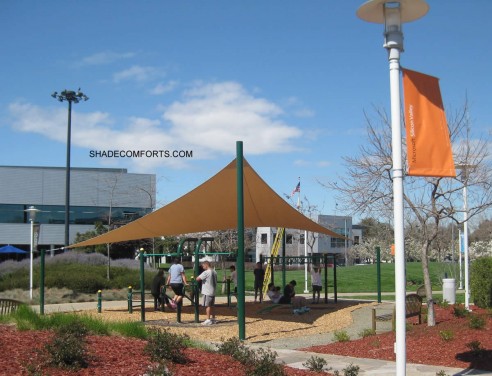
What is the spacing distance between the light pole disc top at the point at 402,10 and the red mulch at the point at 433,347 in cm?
477

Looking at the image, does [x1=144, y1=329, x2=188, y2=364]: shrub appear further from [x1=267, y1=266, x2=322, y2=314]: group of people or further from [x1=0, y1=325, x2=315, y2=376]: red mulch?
[x1=267, y1=266, x2=322, y2=314]: group of people

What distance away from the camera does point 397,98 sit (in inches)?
240

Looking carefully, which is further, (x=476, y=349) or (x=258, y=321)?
(x=258, y=321)

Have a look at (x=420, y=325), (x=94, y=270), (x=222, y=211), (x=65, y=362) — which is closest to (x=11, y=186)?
(x=94, y=270)

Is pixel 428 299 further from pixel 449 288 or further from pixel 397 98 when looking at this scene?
pixel 397 98

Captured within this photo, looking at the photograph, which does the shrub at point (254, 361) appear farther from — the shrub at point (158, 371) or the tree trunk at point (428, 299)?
the tree trunk at point (428, 299)

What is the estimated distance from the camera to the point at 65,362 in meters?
6.08

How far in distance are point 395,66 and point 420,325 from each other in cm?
761

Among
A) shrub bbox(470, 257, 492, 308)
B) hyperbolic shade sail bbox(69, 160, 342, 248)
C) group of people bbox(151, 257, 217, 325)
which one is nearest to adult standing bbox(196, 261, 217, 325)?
group of people bbox(151, 257, 217, 325)

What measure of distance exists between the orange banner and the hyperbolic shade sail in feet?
29.0

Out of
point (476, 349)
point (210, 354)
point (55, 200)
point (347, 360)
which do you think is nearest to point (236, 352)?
point (210, 354)

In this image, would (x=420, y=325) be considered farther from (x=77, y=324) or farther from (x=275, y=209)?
(x=77, y=324)

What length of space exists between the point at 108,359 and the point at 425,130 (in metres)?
4.00

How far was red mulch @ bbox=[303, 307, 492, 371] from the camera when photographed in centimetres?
867
